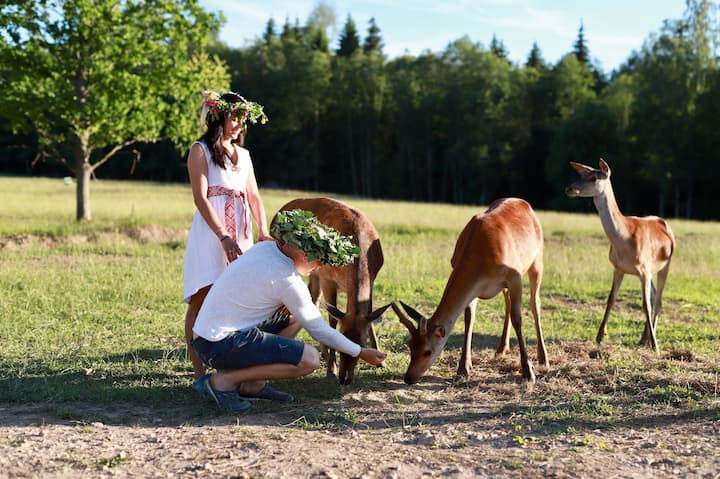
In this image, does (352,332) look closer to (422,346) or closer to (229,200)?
(422,346)

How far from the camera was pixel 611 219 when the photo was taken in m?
8.59

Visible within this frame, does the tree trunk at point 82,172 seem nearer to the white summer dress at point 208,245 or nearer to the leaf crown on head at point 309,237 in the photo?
the white summer dress at point 208,245

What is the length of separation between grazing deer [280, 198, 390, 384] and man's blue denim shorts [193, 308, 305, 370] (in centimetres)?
50

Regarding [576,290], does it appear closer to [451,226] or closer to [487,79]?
[451,226]

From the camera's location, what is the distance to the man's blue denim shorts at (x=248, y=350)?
18.2 feet

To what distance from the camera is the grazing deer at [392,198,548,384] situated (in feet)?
20.8

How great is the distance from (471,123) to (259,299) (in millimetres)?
51026

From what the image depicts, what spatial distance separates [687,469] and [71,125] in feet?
52.2

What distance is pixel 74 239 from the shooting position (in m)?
16.0

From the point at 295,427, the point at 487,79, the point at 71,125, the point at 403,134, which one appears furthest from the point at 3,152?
the point at 295,427

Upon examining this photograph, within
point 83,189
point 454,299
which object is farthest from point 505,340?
point 83,189

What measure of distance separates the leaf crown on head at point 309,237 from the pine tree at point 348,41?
63029 millimetres

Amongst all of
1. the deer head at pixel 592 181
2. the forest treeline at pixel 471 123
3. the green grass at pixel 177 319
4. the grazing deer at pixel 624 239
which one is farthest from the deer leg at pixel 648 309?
the forest treeline at pixel 471 123

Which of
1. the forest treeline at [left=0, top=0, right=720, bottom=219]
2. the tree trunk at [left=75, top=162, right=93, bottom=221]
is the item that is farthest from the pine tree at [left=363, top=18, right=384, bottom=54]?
the tree trunk at [left=75, top=162, right=93, bottom=221]
